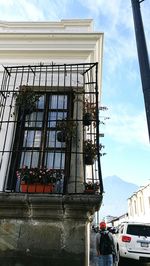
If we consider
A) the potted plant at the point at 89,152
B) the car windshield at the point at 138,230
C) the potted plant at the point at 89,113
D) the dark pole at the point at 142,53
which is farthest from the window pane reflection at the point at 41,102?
the car windshield at the point at 138,230

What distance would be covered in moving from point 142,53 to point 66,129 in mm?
2484

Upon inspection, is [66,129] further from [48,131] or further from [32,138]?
[32,138]

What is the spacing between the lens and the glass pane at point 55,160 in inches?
255

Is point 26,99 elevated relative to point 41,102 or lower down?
lower down

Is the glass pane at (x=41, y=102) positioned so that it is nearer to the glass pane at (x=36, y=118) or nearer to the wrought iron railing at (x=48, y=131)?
the wrought iron railing at (x=48, y=131)

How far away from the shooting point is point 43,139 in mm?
6734

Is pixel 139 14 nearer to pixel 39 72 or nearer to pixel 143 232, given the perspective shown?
pixel 39 72

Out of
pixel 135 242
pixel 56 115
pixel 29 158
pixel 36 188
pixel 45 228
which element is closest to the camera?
pixel 45 228

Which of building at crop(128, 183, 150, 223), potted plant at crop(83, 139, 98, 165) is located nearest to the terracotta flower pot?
potted plant at crop(83, 139, 98, 165)

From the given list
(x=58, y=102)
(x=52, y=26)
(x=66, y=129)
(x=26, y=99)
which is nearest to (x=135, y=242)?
(x=58, y=102)

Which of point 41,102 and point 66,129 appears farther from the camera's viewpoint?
point 41,102

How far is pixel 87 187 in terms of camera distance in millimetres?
5969

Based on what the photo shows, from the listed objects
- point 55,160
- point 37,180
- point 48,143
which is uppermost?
point 48,143

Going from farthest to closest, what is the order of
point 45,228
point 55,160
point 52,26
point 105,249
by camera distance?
point 52,26, point 105,249, point 55,160, point 45,228
